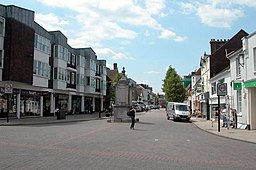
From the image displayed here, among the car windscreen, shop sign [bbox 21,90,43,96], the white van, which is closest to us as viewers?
shop sign [bbox 21,90,43,96]

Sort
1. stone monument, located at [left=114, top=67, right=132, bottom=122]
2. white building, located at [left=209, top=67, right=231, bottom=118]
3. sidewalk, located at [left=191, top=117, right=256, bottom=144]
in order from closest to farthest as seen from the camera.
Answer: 1. sidewalk, located at [left=191, top=117, right=256, bottom=144]
2. stone monument, located at [left=114, top=67, right=132, bottom=122]
3. white building, located at [left=209, top=67, right=231, bottom=118]

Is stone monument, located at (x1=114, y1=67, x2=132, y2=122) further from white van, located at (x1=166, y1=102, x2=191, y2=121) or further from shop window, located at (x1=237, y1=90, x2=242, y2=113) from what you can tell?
shop window, located at (x1=237, y1=90, x2=242, y2=113)

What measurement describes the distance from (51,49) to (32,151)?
A: 3654cm

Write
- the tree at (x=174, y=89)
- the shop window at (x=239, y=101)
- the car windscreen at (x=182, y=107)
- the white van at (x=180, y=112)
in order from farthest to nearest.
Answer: the tree at (x=174, y=89) < the car windscreen at (x=182, y=107) < the white van at (x=180, y=112) < the shop window at (x=239, y=101)

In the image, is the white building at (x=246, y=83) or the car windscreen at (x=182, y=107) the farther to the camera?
the car windscreen at (x=182, y=107)

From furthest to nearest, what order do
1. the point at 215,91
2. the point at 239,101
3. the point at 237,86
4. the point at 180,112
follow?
the point at 215,91 → the point at 180,112 → the point at 239,101 → the point at 237,86

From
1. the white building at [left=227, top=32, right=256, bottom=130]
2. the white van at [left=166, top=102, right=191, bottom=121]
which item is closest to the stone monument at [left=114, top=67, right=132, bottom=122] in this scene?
the white van at [left=166, top=102, right=191, bottom=121]

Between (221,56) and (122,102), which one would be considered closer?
(122,102)

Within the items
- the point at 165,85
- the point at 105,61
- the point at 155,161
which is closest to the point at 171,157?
the point at 155,161

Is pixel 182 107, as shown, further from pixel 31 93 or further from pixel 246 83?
pixel 31 93

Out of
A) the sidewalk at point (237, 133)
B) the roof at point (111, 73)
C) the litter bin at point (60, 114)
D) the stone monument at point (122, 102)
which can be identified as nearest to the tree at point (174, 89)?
the roof at point (111, 73)

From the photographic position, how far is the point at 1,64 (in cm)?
3397

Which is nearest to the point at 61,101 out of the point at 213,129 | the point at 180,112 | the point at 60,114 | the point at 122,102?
the point at 60,114

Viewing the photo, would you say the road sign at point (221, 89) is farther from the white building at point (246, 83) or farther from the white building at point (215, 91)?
the white building at point (215, 91)
